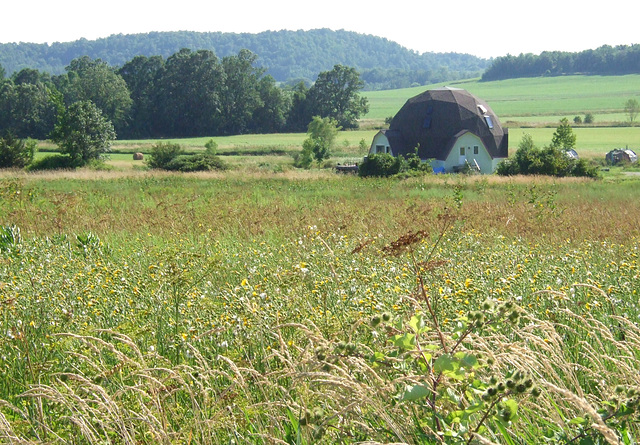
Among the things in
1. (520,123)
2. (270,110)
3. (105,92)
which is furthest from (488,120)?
(105,92)

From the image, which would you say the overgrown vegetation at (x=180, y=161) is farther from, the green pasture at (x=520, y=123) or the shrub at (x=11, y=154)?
the shrub at (x=11, y=154)

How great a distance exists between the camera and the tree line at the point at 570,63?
164750 millimetres

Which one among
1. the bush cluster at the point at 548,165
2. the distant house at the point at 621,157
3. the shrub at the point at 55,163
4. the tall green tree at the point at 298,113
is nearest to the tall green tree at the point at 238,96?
the tall green tree at the point at 298,113

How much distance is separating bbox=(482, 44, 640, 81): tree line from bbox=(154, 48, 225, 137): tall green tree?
382ft

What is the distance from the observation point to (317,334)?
358 centimetres

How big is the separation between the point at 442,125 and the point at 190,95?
51.6 m

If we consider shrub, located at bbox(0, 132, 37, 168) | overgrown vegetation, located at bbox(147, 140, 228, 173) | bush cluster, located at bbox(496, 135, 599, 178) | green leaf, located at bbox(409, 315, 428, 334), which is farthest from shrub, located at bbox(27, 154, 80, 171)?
green leaf, located at bbox(409, 315, 428, 334)

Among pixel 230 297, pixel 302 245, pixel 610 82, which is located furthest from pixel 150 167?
pixel 610 82

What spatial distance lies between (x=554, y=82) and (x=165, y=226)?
163612 millimetres

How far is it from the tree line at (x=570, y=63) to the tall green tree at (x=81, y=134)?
489 ft

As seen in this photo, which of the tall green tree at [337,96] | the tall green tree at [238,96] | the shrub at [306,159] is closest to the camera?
the shrub at [306,159]

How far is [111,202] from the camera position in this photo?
1847cm

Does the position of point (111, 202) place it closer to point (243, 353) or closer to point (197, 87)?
point (243, 353)

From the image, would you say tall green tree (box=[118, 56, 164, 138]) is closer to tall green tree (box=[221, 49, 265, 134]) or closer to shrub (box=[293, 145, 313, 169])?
tall green tree (box=[221, 49, 265, 134])
